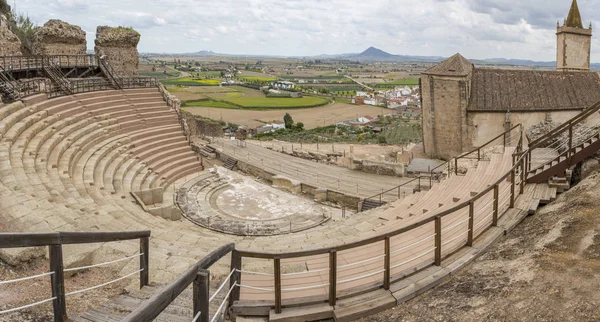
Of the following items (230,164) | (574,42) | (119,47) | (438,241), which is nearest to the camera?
(438,241)

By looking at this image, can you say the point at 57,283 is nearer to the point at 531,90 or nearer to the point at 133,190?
the point at 133,190

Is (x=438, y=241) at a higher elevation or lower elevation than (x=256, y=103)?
lower

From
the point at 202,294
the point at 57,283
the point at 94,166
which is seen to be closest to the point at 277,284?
the point at 202,294

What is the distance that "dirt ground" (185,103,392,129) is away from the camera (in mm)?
75562

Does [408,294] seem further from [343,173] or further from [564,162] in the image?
[343,173]

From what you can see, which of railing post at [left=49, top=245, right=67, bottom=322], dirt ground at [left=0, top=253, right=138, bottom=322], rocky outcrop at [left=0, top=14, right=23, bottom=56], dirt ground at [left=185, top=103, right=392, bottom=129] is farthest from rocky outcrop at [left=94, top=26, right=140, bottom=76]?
dirt ground at [left=185, top=103, right=392, bottom=129]

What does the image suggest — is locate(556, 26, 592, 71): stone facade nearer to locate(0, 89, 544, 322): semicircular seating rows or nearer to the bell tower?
the bell tower

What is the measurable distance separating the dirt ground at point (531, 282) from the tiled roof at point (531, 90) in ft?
73.5

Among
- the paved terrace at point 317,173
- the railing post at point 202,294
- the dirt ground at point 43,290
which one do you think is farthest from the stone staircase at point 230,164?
the railing post at point 202,294

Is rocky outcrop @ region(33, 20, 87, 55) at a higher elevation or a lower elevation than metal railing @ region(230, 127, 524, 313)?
higher

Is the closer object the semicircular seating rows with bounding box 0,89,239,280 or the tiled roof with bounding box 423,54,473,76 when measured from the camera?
the semicircular seating rows with bounding box 0,89,239,280

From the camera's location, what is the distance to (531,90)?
28.3 metres

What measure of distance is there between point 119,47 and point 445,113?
2130 centimetres

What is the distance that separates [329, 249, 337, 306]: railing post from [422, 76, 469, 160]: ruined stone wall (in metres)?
24.4
